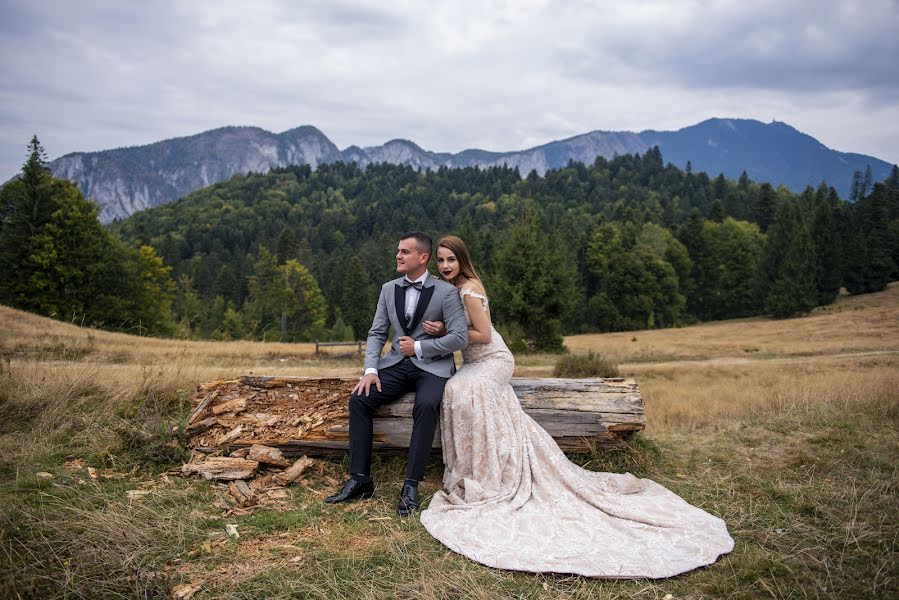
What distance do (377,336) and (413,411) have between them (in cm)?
96

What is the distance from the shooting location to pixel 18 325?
824 inches

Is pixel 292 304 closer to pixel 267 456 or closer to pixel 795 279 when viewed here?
pixel 795 279

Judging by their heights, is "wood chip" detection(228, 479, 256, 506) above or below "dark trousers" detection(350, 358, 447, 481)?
below

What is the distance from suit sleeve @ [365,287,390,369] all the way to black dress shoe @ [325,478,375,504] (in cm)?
120

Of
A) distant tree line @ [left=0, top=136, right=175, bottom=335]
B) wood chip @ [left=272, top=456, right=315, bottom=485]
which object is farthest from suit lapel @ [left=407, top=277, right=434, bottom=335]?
distant tree line @ [left=0, top=136, right=175, bottom=335]

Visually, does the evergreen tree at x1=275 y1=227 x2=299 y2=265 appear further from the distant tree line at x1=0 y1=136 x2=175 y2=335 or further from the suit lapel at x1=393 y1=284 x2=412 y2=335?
the suit lapel at x1=393 y1=284 x2=412 y2=335

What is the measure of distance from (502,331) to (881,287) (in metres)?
51.6

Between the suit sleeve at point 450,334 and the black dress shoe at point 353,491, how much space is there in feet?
4.77

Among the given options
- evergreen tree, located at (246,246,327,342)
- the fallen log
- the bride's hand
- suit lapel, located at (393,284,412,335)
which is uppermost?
suit lapel, located at (393,284,412,335)

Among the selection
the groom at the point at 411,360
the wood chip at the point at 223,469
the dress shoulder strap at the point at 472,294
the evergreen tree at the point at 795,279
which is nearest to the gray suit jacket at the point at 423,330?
the groom at the point at 411,360

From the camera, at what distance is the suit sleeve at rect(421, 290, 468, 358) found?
18.7 ft

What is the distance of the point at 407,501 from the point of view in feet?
16.8

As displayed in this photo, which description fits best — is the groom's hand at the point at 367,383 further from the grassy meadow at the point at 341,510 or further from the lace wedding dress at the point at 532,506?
the grassy meadow at the point at 341,510

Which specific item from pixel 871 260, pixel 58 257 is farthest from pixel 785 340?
pixel 58 257
